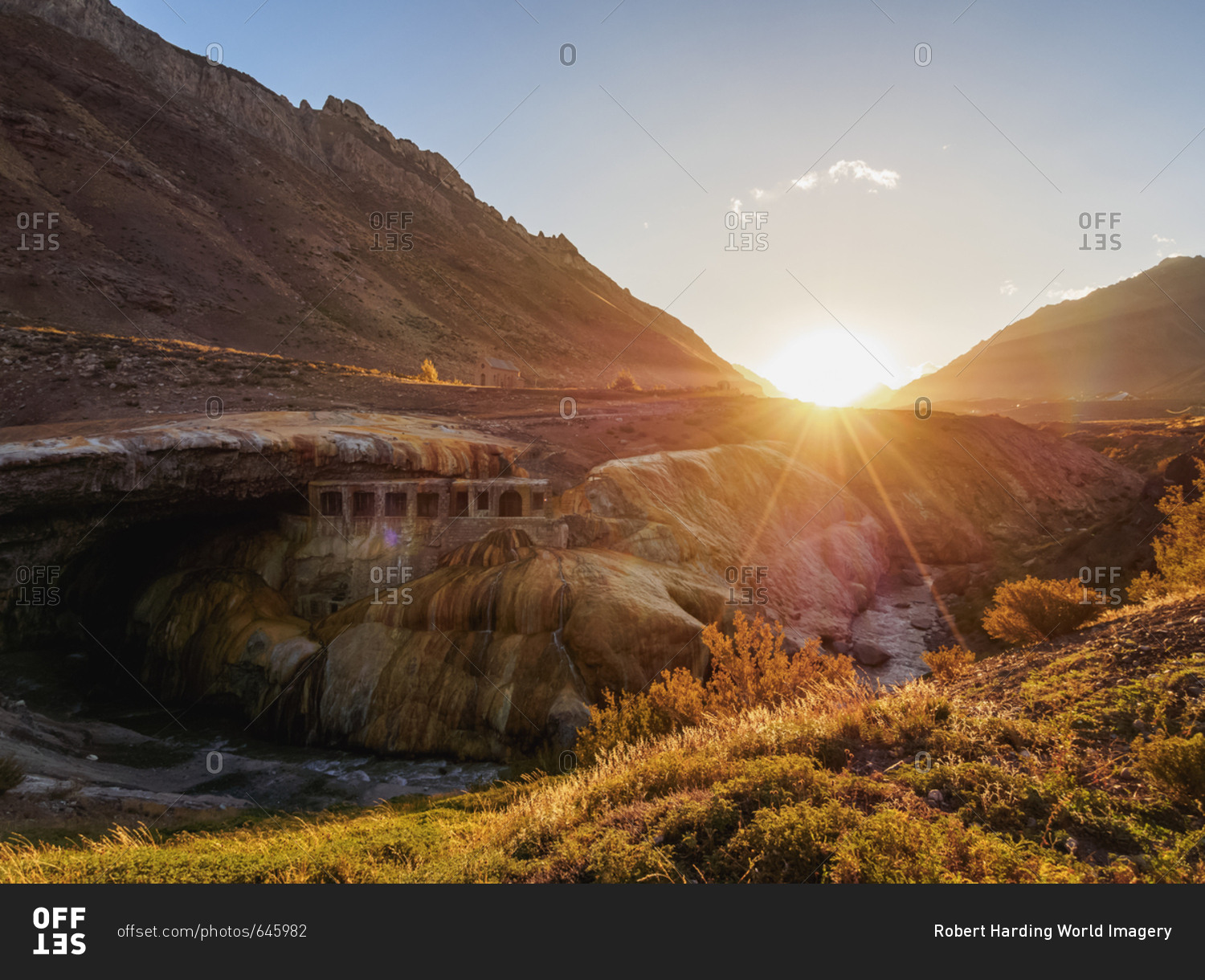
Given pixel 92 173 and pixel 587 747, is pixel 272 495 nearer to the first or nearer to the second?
pixel 587 747

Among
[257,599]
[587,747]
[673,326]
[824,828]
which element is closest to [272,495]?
[257,599]

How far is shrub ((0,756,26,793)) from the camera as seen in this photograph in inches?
451

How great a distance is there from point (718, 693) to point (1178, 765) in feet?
33.2

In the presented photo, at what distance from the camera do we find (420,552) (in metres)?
23.3

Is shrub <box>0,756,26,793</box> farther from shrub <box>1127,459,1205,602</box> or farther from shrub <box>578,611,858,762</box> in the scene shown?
shrub <box>1127,459,1205,602</box>

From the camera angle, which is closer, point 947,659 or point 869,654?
point 947,659

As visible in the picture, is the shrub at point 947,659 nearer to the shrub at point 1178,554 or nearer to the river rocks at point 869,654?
the river rocks at point 869,654

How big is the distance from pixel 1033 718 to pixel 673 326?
186753 millimetres

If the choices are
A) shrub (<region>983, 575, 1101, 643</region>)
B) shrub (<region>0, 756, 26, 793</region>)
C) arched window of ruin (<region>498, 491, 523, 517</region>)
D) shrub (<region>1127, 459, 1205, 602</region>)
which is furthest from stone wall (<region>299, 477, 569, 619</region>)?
shrub (<region>1127, 459, 1205, 602</region>)

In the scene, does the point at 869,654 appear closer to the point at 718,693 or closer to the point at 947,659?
the point at 947,659

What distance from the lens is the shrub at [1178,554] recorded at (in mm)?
18594

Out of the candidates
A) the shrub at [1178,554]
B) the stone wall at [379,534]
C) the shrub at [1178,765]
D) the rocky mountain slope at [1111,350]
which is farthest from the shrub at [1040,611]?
the rocky mountain slope at [1111,350]

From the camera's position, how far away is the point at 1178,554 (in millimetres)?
21141

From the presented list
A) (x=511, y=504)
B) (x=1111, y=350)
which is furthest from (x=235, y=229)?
(x=1111, y=350)
